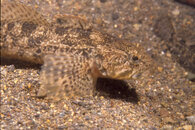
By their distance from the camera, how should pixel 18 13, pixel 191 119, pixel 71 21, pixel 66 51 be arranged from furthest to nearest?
pixel 18 13
pixel 71 21
pixel 66 51
pixel 191 119

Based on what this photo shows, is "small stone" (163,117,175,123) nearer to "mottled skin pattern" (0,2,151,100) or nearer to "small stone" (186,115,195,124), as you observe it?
"small stone" (186,115,195,124)

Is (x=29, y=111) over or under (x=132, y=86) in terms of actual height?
under

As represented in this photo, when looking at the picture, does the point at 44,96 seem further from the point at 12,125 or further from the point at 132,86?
the point at 132,86

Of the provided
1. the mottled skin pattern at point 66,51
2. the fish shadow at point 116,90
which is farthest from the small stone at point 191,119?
the mottled skin pattern at point 66,51

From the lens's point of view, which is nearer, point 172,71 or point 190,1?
point 172,71

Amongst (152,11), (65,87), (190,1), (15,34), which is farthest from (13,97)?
(190,1)

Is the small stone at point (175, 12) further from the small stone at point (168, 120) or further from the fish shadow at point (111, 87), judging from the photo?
the small stone at point (168, 120)

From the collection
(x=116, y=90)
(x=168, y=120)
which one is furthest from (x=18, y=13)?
(x=168, y=120)

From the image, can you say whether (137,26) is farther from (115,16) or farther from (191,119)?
(191,119)
